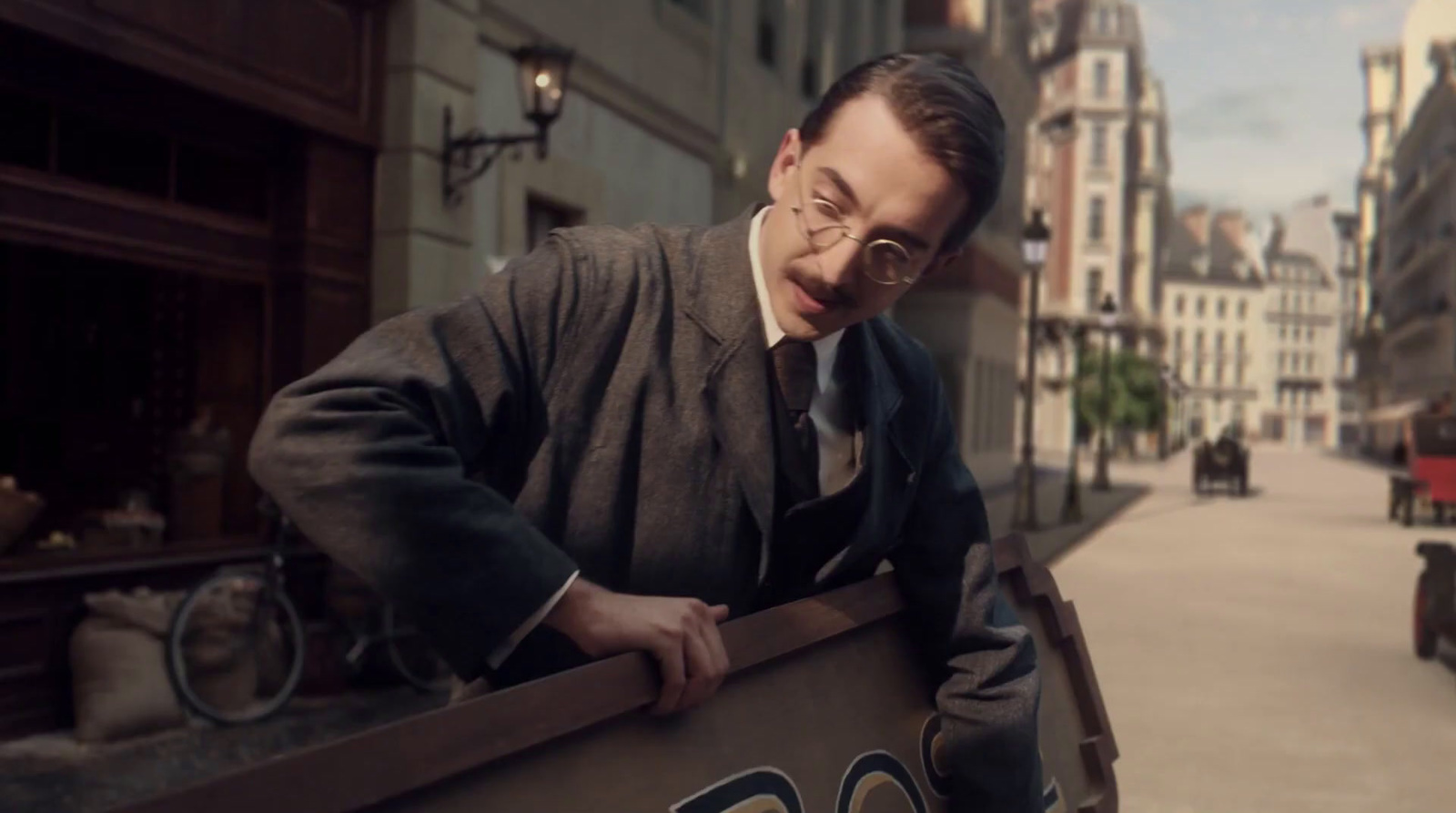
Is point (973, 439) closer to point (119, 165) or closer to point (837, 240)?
point (119, 165)

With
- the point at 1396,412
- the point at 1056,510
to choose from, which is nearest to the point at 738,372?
the point at 1056,510

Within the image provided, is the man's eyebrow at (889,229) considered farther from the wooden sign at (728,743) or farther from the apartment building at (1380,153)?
the apartment building at (1380,153)

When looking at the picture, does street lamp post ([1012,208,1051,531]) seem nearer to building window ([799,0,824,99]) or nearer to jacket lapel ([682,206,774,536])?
building window ([799,0,824,99])

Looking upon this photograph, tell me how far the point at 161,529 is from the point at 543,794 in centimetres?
704

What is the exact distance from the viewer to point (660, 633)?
160 cm

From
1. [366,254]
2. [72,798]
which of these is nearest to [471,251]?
[366,254]

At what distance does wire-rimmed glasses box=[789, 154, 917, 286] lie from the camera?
1.86 m

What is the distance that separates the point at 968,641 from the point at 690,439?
0.57 m

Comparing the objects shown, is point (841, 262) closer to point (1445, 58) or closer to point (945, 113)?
point (945, 113)

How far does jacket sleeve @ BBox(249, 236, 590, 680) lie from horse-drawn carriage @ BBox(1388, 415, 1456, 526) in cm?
2394

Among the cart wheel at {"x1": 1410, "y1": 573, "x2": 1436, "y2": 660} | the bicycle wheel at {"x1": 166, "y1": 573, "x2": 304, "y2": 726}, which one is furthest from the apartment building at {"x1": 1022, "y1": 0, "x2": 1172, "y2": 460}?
the bicycle wheel at {"x1": 166, "y1": 573, "x2": 304, "y2": 726}

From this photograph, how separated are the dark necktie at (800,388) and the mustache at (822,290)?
0.09 metres

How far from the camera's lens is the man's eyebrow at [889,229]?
1845 millimetres

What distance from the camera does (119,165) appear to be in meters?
7.20
